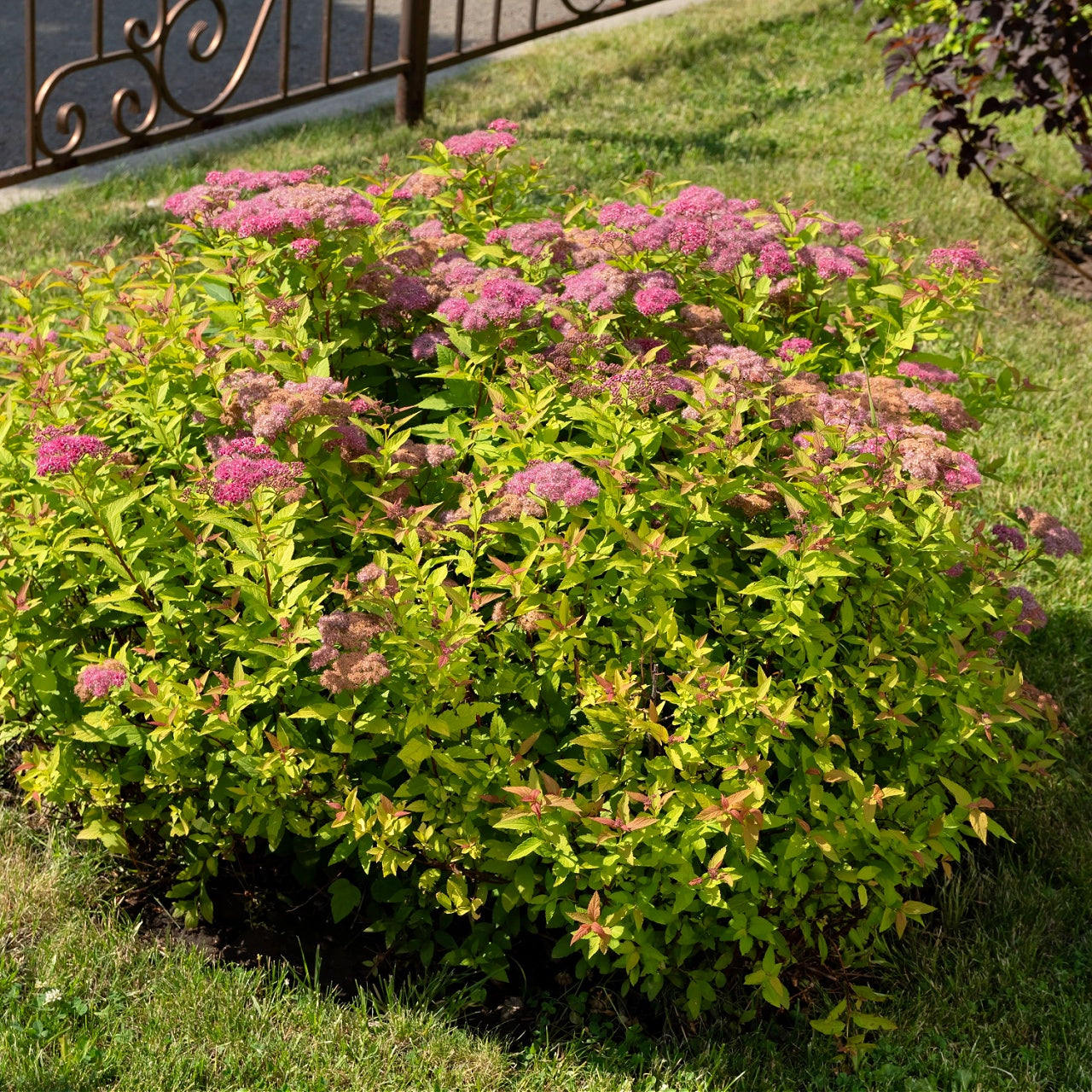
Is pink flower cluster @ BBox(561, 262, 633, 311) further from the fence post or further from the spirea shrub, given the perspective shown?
the fence post

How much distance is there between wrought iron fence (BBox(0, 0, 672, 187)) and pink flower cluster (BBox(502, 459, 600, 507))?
11.5 feet

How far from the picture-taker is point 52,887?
280 centimetres

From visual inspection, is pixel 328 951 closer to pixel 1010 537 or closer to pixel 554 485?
pixel 554 485

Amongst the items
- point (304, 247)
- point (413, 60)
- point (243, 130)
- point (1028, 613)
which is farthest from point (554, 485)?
point (243, 130)

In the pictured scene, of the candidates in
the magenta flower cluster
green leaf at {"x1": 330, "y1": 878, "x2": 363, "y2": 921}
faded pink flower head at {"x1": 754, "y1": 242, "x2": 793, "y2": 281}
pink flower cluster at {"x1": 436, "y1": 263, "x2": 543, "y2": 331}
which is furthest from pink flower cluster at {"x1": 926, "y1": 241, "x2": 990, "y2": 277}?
green leaf at {"x1": 330, "y1": 878, "x2": 363, "y2": 921}

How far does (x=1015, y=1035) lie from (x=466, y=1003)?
111cm

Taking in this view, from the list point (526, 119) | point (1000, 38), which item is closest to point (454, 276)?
point (1000, 38)

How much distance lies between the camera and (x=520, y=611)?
96.7 inches

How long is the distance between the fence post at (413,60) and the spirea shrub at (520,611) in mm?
4094

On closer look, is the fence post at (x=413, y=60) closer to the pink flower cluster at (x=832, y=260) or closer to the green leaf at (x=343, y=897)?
the pink flower cluster at (x=832, y=260)

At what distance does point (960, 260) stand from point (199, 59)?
12.4 ft

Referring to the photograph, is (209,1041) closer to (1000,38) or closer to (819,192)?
(1000,38)

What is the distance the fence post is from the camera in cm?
674

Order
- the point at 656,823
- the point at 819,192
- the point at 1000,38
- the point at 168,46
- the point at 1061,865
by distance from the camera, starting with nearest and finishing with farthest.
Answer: the point at 656,823 < the point at 1061,865 < the point at 1000,38 < the point at 819,192 < the point at 168,46
